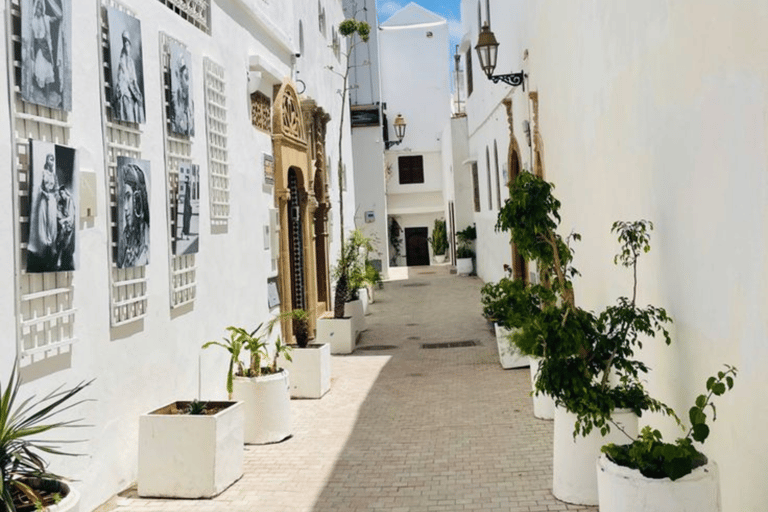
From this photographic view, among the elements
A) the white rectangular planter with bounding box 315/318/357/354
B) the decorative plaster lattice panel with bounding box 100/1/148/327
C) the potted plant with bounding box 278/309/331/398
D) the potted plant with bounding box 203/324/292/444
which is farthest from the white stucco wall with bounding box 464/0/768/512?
the white rectangular planter with bounding box 315/318/357/354

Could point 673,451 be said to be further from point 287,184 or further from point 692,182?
point 287,184

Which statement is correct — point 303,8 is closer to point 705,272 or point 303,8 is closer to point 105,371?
point 105,371

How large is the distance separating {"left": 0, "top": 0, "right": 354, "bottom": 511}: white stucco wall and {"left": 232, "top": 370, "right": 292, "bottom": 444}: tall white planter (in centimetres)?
49

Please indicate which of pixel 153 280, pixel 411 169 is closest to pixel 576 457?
pixel 153 280

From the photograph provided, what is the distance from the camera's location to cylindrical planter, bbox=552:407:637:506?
528 centimetres

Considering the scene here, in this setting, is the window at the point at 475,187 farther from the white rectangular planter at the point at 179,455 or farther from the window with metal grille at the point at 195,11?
the white rectangular planter at the point at 179,455

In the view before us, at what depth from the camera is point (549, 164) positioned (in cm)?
1006

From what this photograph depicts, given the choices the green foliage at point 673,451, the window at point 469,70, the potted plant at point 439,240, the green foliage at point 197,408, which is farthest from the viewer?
the potted plant at point 439,240

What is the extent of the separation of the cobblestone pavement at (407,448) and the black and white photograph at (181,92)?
2.88m

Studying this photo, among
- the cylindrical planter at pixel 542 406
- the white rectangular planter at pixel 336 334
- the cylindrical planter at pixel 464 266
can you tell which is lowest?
the cylindrical planter at pixel 542 406

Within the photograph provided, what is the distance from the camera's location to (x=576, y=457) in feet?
17.5

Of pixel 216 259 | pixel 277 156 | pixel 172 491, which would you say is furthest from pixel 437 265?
pixel 172 491

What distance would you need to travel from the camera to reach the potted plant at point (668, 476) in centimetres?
370

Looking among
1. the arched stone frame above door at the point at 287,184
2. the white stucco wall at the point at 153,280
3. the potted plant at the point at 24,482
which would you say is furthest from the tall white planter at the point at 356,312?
the potted plant at the point at 24,482
